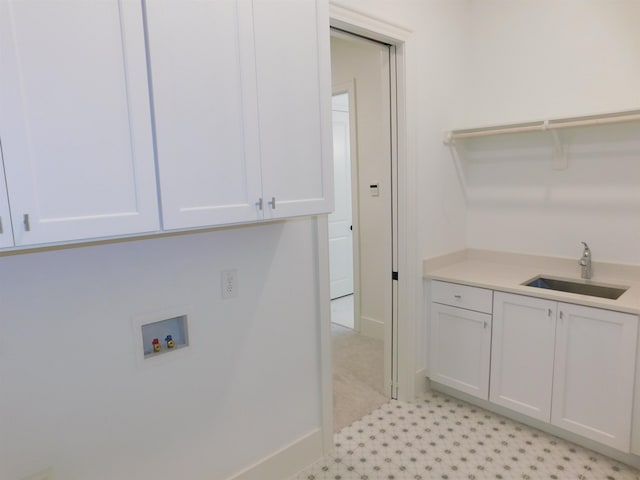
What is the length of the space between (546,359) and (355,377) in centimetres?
131

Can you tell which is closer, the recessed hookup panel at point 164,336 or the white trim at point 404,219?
the recessed hookup panel at point 164,336

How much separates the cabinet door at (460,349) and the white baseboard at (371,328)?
102cm

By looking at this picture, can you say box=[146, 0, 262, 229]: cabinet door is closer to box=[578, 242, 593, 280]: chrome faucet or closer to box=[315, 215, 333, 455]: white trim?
box=[315, 215, 333, 455]: white trim

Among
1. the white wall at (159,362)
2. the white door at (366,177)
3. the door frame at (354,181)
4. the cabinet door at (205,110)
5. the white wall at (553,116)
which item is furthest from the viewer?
the door frame at (354,181)

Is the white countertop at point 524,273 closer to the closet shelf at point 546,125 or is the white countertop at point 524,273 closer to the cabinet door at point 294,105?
the closet shelf at point 546,125

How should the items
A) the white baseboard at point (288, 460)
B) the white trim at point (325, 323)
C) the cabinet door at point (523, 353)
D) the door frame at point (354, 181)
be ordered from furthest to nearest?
1. the door frame at point (354, 181)
2. the cabinet door at point (523, 353)
3. the white trim at point (325, 323)
4. the white baseboard at point (288, 460)

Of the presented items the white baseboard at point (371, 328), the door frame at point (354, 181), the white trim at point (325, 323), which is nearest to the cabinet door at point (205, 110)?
the white trim at point (325, 323)

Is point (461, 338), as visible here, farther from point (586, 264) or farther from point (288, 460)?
point (288, 460)

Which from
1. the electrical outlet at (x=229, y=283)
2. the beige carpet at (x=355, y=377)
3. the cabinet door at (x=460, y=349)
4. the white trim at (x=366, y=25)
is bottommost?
the beige carpet at (x=355, y=377)

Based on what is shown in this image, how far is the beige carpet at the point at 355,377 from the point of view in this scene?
8.64 ft

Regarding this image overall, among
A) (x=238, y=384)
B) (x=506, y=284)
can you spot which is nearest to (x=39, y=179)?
(x=238, y=384)

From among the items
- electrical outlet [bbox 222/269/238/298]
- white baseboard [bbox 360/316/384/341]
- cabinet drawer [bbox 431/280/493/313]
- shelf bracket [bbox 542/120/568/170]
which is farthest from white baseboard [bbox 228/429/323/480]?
shelf bracket [bbox 542/120/568/170]

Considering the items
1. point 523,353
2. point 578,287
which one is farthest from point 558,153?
point 523,353

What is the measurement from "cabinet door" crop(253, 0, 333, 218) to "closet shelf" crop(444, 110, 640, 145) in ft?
4.55
